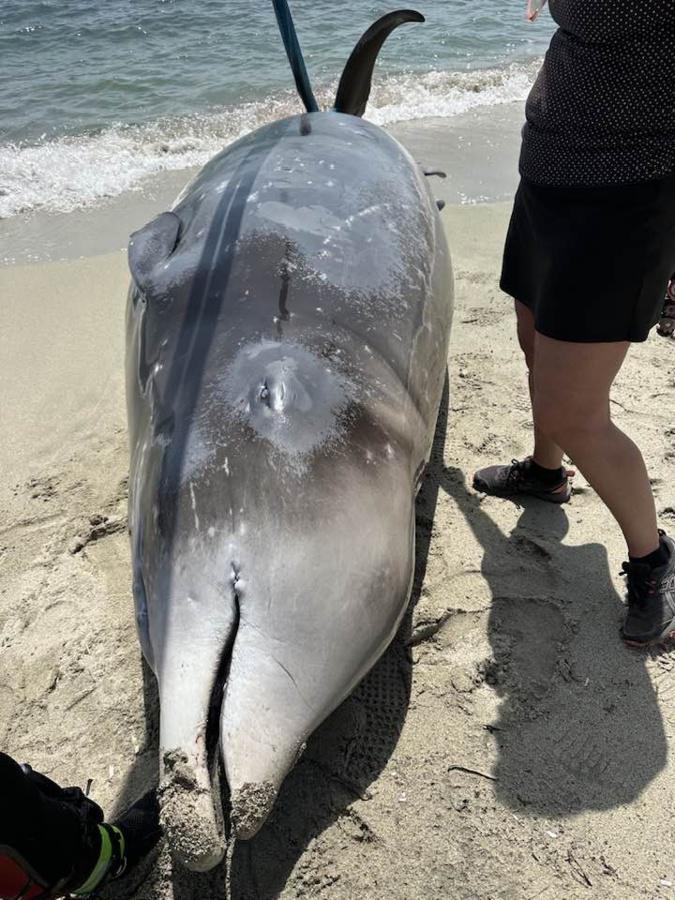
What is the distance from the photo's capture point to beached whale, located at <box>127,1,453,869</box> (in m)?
1.50

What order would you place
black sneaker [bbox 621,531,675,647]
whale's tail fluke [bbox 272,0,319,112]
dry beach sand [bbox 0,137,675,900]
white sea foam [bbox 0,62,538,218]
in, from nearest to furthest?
dry beach sand [bbox 0,137,675,900], black sneaker [bbox 621,531,675,647], whale's tail fluke [bbox 272,0,319,112], white sea foam [bbox 0,62,538,218]

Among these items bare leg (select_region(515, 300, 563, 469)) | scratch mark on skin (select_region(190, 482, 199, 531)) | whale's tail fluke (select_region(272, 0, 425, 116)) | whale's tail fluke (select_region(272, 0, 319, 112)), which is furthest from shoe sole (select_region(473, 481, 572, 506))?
whale's tail fluke (select_region(272, 0, 425, 116))

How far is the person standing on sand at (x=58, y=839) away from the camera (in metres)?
1.44

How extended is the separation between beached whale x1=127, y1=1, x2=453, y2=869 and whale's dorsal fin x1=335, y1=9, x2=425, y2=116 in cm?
144

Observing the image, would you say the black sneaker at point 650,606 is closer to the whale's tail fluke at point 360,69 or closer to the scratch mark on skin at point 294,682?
the scratch mark on skin at point 294,682

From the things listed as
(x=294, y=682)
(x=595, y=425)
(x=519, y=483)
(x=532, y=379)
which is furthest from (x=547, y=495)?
(x=294, y=682)

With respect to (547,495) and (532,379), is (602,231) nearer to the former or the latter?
(532,379)

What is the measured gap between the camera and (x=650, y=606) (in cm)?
226

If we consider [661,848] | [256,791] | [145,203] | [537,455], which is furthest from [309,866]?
[145,203]

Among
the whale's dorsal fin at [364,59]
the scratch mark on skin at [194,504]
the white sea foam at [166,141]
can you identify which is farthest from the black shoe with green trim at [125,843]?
the white sea foam at [166,141]

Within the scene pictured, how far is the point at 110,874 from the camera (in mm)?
1656

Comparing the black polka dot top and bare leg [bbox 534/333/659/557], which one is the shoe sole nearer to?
bare leg [bbox 534/333/659/557]

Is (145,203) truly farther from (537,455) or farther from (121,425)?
(537,455)

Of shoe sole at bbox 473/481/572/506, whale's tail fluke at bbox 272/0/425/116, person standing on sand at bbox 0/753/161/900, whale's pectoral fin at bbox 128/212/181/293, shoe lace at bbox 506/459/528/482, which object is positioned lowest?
shoe sole at bbox 473/481/572/506
